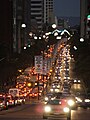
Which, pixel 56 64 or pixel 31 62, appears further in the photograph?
pixel 56 64

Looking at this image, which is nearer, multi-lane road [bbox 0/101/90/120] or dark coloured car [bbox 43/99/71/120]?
dark coloured car [bbox 43/99/71/120]

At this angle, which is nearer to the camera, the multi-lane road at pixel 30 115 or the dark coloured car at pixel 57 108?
the dark coloured car at pixel 57 108

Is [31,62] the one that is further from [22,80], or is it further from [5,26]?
[22,80]

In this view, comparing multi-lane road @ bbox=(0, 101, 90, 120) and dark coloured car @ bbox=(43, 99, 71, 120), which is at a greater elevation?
dark coloured car @ bbox=(43, 99, 71, 120)

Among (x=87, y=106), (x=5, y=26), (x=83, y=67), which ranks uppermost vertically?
(x=5, y=26)

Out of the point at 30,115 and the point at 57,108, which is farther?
the point at 30,115

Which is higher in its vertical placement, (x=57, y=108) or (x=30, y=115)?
(x=57, y=108)

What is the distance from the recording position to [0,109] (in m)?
47.4

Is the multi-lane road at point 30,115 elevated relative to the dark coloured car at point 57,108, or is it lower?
lower

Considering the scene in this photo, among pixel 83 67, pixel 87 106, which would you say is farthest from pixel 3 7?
pixel 87 106

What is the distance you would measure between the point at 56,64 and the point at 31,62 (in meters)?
37.9

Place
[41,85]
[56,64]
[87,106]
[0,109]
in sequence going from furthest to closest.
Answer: [56,64] → [41,85] → [87,106] → [0,109]

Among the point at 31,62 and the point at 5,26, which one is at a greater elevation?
the point at 5,26

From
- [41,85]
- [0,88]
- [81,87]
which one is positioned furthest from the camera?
[41,85]
